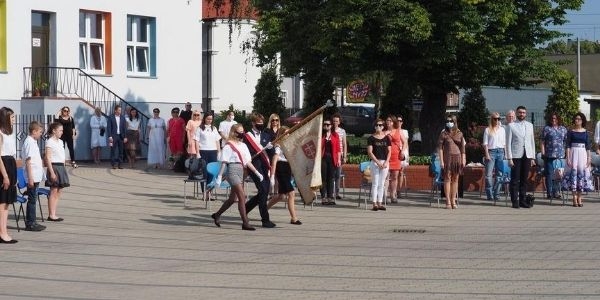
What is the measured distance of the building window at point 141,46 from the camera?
116 feet

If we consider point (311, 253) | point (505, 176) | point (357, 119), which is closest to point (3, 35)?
point (505, 176)

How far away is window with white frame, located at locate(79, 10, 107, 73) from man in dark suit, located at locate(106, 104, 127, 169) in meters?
4.83

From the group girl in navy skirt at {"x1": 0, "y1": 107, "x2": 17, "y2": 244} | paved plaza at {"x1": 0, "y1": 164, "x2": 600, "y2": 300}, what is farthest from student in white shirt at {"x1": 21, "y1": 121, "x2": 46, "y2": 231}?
girl in navy skirt at {"x1": 0, "y1": 107, "x2": 17, "y2": 244}

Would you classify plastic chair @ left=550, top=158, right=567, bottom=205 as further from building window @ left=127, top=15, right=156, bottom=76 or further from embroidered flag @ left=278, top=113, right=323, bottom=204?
building window @ left=127, top=15, right=156, bottom=76

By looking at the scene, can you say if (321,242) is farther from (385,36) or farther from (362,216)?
(385,36)

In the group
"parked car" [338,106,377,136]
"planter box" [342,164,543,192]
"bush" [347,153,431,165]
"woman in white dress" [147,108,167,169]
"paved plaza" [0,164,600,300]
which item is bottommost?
"paved plaza" [0,164,600,300]

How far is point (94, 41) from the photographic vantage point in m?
34.1

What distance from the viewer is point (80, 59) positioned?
3366 centimetres

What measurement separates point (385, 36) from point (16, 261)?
1444 centimetres

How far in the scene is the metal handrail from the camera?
104 feet

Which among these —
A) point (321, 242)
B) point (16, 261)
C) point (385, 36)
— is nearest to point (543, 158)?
point (385, 36)

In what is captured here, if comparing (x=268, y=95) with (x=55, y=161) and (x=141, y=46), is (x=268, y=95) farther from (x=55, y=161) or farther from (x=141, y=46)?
(x=55, y=161)

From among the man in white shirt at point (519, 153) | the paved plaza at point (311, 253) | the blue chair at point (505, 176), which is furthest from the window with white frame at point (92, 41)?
the man in white shirt at point (519, 153)

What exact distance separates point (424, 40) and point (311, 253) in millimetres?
12971
